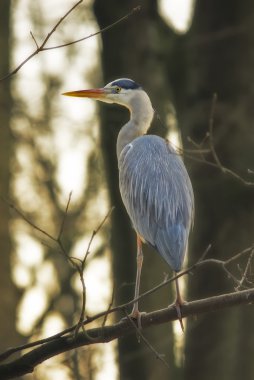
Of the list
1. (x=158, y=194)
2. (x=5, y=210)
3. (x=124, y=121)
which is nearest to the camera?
(x=158, y=194)

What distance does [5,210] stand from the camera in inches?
405

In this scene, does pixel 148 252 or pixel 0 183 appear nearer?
pixel 148 252

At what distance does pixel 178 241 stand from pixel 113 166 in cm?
357

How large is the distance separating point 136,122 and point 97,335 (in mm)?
2737

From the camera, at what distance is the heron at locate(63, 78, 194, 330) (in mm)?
5169

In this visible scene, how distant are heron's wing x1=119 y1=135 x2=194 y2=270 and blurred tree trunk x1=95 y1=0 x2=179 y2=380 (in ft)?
7.69

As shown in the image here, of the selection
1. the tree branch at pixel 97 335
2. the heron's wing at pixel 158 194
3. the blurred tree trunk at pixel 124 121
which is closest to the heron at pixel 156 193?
the heron's wing at pixel 158 194

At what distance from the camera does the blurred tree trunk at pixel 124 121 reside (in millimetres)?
8406

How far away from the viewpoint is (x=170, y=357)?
8719 millimetres

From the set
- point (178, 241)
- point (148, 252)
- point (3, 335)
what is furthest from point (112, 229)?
point (178, 241)

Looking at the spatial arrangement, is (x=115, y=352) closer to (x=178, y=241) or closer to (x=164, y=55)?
(x=164, y=55)

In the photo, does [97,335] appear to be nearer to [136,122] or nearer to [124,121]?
[136,122]

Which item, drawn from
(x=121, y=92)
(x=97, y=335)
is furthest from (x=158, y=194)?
(x=97, y=335)

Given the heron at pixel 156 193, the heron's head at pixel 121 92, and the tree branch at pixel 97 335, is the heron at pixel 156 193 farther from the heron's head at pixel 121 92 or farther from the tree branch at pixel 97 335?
the tree branch at pixel 97 335
